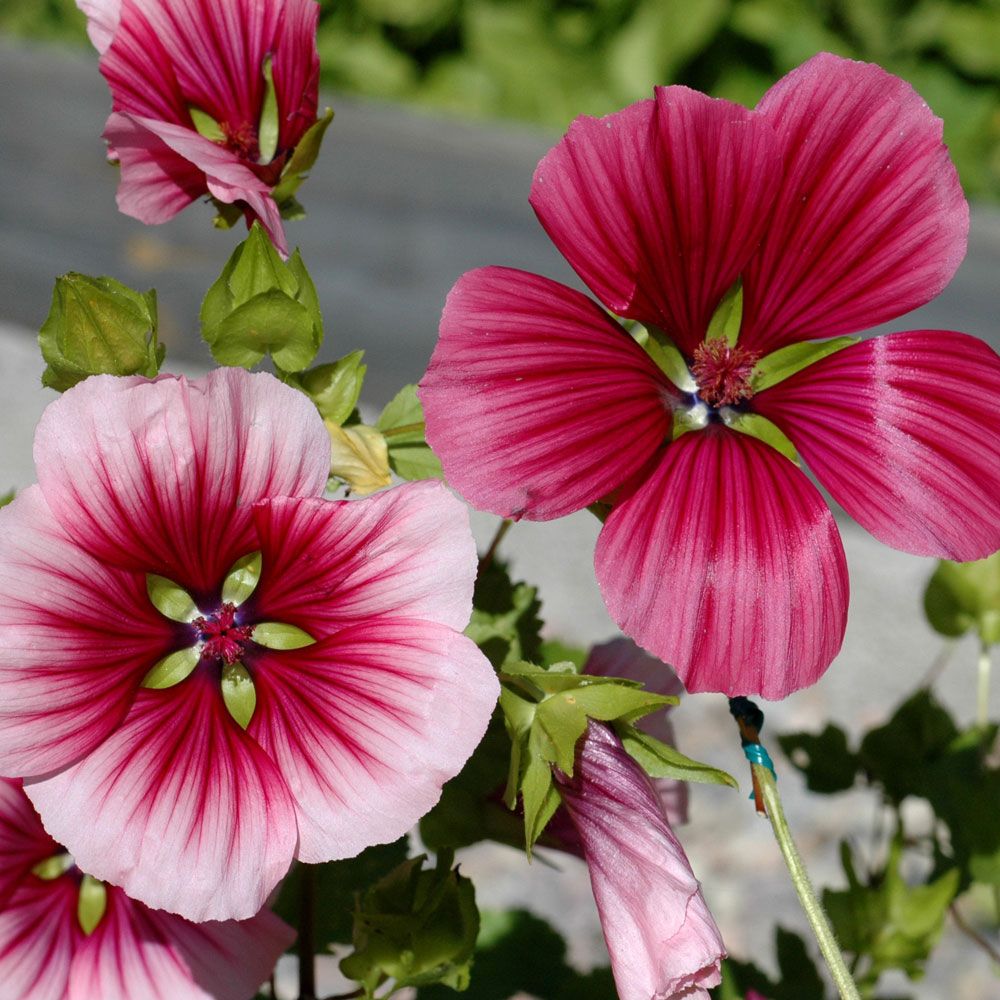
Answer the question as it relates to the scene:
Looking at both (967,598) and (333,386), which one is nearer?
(333,386)

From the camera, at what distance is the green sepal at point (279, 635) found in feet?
1.46

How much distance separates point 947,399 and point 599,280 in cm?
12

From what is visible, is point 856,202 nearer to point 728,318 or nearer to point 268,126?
point 728,318

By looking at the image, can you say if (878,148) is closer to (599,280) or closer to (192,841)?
(599,280)

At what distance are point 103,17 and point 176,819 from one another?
0.90ft

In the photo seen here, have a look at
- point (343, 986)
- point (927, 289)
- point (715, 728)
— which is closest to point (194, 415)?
point (927, 289)

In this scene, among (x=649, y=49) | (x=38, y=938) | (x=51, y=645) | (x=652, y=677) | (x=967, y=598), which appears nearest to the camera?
(x=51, y=645)

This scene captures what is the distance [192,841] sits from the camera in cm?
38

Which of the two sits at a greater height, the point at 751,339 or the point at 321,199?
the point at 321,199

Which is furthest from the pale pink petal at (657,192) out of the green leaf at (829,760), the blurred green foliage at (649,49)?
the blurred green foliage at (649,49)

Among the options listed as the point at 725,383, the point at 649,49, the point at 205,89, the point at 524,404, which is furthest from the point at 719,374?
the point at 649,49

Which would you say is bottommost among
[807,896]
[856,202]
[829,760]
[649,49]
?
[807,896]

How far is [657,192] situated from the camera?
430 millimetres

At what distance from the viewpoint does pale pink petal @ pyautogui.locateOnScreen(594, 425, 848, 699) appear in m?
0.40
